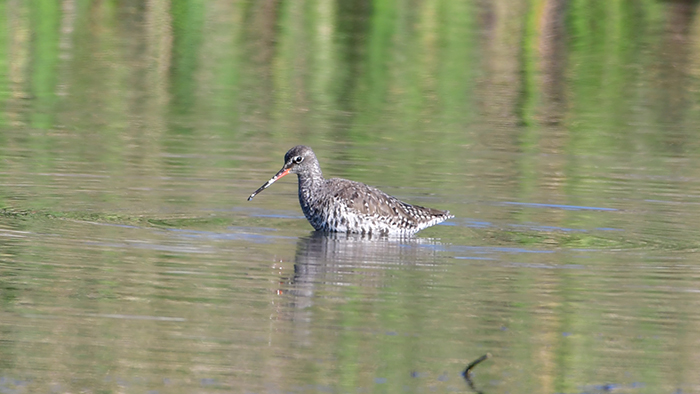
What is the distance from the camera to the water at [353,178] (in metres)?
8.32

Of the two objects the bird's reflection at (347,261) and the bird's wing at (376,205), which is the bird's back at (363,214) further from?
the bird's reflection at (347,261)

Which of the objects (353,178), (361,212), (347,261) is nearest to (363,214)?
(361,212)

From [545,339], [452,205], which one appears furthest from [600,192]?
[545,339]

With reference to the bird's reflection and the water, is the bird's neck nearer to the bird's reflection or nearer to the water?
the water

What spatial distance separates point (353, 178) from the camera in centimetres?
1593

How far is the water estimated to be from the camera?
8.32 m

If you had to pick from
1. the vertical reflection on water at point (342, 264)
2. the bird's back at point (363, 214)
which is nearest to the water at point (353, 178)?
the vertical reflection on water at point (342, 264)

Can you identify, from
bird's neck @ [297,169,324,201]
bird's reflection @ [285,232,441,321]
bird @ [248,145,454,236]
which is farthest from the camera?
bird's neck @ [297,169,324,201]

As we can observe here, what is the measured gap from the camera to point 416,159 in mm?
17391

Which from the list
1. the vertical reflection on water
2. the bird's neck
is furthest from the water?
the bird's neck

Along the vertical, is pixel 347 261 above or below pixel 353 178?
above

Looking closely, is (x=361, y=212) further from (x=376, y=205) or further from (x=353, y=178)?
(x=353, y=178)

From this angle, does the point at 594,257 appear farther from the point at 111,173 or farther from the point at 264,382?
the point at 111,173

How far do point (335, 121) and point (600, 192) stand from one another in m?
5.92
